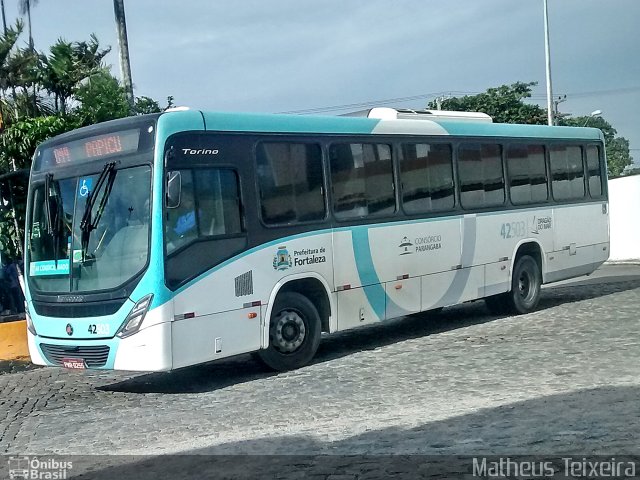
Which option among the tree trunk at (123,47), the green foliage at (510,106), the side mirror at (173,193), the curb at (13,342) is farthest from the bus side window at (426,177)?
the green foliage at (510,106)

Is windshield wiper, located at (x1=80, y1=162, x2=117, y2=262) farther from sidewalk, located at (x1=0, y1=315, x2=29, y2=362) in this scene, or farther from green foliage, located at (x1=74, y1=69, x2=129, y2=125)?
green foliage, located at (x1=74, y1=69, x2=129, y2=125)

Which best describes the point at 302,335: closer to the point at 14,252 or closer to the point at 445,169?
the point at 445,169

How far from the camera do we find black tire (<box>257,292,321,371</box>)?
10.8 meters

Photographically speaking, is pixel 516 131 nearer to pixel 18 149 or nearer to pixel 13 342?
pixel 13 342

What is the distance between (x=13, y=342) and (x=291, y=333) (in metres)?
5.25

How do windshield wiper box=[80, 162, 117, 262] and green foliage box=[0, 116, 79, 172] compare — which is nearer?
windshield wiper box=[80, 162, 117, 262]

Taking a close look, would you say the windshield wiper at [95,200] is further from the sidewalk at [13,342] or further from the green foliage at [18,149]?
the green foliage at [18,149]

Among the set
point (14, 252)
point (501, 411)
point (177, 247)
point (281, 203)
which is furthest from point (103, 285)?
point (14, 252)

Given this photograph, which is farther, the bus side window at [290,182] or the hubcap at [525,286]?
the hubcap at [525,286]

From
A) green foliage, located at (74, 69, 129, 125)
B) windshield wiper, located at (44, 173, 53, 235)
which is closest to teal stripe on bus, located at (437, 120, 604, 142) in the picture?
windshield wiper, located at (44, 173, 53, 235)

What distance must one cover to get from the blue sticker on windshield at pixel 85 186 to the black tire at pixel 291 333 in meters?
2.69

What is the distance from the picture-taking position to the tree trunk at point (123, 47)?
19312 millimetres

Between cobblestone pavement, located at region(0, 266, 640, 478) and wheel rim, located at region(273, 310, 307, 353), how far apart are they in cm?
36

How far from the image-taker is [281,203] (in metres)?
10.9
